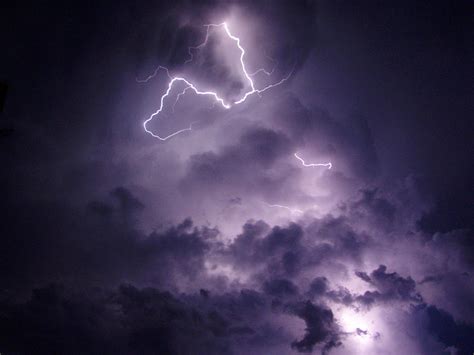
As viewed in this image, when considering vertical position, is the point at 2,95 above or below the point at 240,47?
below

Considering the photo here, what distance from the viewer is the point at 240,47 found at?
8812cm

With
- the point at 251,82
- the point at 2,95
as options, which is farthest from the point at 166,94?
the point at 2,95

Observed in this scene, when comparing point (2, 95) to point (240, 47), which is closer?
point (2, 95)

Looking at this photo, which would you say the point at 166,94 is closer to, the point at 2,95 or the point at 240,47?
the point at 240,47

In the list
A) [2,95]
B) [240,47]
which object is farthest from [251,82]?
[2,95]

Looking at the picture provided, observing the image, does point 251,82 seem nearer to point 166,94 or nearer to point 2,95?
point 166,94

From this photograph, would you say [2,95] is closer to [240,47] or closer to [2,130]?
[2,130]

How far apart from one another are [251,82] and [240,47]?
2.71m

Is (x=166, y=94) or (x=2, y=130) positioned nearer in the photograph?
(x=2, y=130)

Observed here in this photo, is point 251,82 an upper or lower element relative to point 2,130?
upper

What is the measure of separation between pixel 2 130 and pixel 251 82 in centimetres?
1856

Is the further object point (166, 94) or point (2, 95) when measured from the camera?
point (166, 94)

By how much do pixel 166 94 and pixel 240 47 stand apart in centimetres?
653

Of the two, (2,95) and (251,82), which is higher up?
(251,82)
